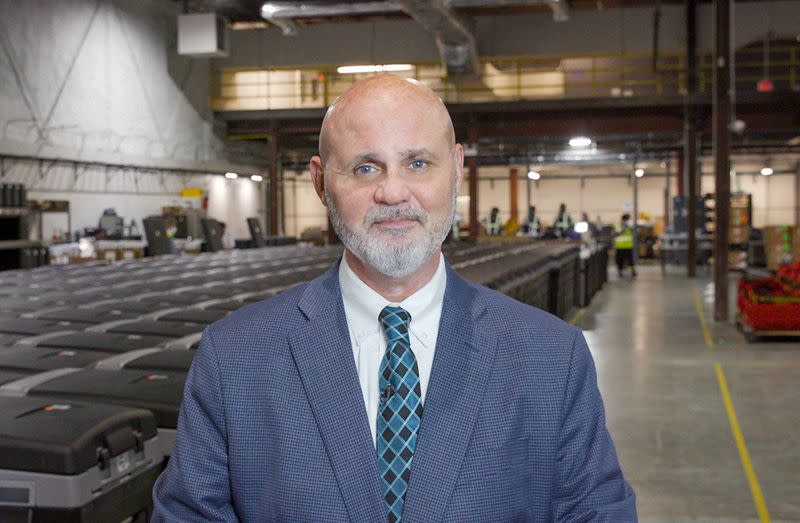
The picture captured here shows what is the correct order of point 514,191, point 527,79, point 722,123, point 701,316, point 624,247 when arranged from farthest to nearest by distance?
point 514,191 → point 527,79 → point 624,247 → point 701,316 → point 722,123

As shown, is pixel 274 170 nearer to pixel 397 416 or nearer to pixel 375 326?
pixel 375 326

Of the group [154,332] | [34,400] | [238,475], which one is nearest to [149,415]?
[34,400]

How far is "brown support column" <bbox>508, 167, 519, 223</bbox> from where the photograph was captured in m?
39.2

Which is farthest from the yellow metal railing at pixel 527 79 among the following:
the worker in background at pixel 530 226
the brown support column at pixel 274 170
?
the worker in background at pixel 530 226

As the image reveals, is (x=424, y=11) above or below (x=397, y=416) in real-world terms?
above

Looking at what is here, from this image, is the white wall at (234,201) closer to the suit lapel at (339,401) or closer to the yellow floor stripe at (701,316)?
the yellow floor stripe at (701,316)

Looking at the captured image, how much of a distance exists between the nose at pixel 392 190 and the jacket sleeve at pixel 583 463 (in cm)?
48

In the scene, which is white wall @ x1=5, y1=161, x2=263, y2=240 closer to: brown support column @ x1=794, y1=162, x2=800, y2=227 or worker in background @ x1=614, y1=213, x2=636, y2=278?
worker in background @ x1=614, y1=213, x2=636, y2=278

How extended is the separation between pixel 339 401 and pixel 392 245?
0.33m

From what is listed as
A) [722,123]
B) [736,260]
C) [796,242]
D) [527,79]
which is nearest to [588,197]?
[736,260]

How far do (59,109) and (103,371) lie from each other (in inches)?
707

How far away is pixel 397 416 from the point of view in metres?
1.86

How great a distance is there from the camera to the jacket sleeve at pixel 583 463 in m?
1.90

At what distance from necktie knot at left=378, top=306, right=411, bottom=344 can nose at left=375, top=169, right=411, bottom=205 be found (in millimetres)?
231
